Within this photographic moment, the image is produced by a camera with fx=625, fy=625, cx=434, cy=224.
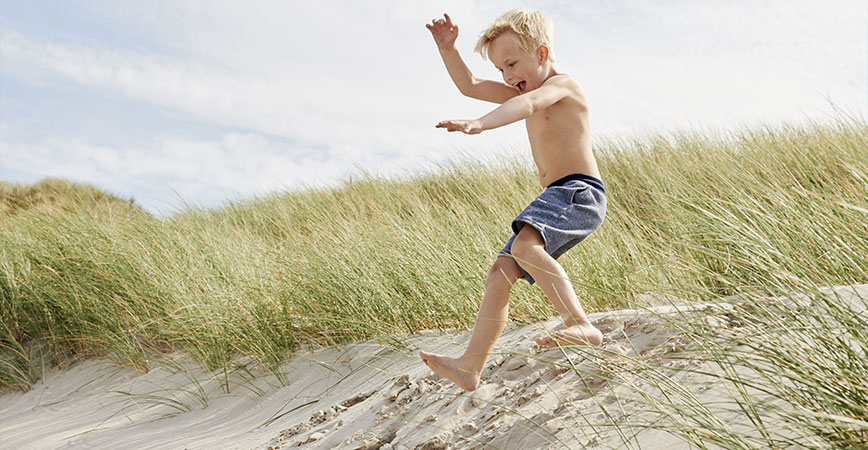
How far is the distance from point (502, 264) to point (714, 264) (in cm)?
238

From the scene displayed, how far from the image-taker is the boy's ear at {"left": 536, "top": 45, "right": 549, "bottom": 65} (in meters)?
2.35

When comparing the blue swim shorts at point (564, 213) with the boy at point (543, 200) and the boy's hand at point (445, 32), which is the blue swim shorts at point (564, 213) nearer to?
the boy at point (543, 200)

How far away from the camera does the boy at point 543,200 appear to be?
85.7 inches

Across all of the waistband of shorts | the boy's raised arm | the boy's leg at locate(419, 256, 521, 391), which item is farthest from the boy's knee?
the boy's raised arm

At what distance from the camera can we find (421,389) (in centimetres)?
295

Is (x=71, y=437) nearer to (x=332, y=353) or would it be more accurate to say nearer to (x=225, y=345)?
(x=225, y=345)

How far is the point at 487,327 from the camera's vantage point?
222 centimetres

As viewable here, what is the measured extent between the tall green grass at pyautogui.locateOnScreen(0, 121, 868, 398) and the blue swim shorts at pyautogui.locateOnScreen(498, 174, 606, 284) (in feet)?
1.58

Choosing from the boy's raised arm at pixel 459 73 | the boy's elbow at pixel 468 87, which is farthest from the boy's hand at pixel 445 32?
the boy's elbow at pixel 468 87

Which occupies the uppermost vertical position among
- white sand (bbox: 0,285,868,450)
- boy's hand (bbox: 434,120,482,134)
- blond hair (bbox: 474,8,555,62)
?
blond hair (bbox: 474,8,555,62)

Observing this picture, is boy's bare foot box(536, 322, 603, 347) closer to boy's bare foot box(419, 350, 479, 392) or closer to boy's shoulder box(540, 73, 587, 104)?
boy's bare foot box(419, 350, 479, 392)

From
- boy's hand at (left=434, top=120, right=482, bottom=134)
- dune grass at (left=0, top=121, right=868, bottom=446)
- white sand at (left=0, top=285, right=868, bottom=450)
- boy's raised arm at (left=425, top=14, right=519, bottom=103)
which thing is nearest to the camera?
boy's hand at (left=434, top=120, right=482, bottom=134)

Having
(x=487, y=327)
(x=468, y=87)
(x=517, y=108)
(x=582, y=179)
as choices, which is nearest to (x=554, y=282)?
(x=487, y=327)

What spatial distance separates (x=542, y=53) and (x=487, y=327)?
1.04 meters
